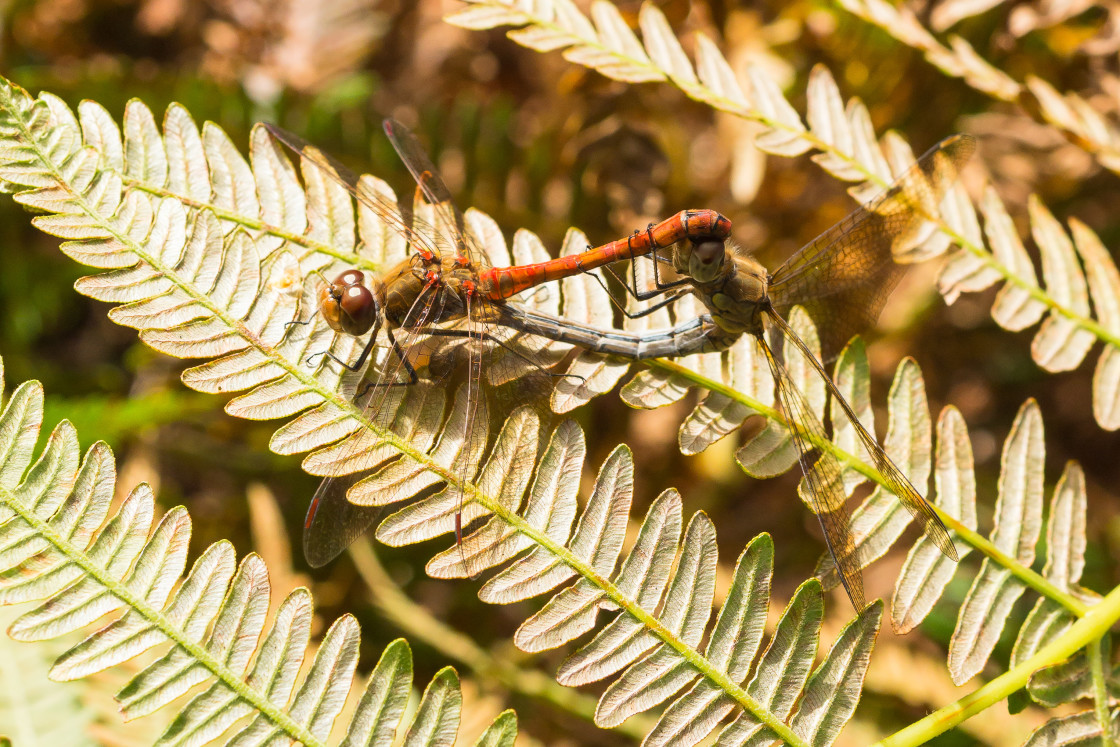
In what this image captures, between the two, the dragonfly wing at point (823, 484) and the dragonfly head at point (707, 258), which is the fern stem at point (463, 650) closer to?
the dragonfly wing at point (823, 484)

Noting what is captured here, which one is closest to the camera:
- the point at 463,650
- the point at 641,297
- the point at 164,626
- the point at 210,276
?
the point at 164,626

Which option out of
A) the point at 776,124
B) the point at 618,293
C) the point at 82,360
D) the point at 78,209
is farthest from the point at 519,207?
the point at 82,360

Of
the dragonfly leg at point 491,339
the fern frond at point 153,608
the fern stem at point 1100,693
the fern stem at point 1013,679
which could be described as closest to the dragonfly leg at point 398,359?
the dragonfly leg at point 491,339

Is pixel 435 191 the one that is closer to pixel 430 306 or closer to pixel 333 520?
pixel 430 306

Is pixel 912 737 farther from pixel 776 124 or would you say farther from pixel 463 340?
pixel 776 124

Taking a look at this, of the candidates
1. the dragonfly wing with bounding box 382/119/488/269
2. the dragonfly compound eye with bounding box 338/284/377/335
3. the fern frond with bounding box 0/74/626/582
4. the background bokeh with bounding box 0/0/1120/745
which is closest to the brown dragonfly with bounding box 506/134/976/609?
the dragonfly wing with bounding box 382/119/488/269

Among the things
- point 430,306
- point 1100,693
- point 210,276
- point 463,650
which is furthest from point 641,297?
point 463,650
